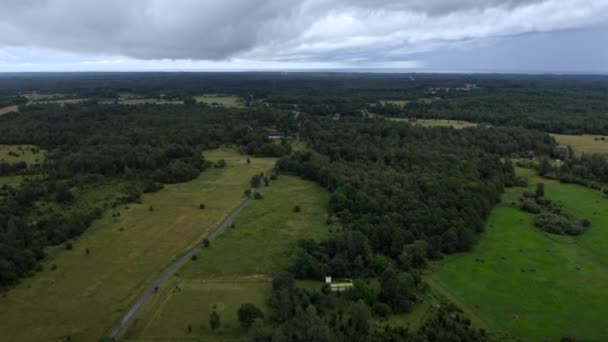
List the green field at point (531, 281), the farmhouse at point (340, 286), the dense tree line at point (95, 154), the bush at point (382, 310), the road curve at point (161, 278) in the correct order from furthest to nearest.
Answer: the dense tree line at point (95, 154), the farmhouse at point (340, 286), the bush at point (382, 310), the green field at point (531, 281), the road curve at point (161, 278)

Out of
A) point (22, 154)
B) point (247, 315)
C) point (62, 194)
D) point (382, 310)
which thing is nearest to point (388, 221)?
point (382, 310)

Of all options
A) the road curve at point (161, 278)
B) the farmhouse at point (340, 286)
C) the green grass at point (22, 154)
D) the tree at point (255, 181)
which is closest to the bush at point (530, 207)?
the farmhouse at point (340, 286)

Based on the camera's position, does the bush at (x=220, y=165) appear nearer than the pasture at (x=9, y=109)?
Yes

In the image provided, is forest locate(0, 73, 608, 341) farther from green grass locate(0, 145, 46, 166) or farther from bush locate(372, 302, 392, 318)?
green grass locate(0, 145, 46, 166)

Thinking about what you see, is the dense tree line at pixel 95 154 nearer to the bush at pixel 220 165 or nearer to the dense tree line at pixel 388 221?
the bush at pixel 220 165

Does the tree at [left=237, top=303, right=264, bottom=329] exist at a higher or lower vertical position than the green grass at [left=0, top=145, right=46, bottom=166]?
lower

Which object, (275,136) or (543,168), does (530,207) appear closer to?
(543,168)

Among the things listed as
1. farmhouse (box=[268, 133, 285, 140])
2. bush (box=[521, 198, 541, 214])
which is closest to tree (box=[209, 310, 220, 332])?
bush (box=[521, 198, 541, 214])

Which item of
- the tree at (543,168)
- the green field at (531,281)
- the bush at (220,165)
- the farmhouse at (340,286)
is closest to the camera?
the green field at (531,281)
